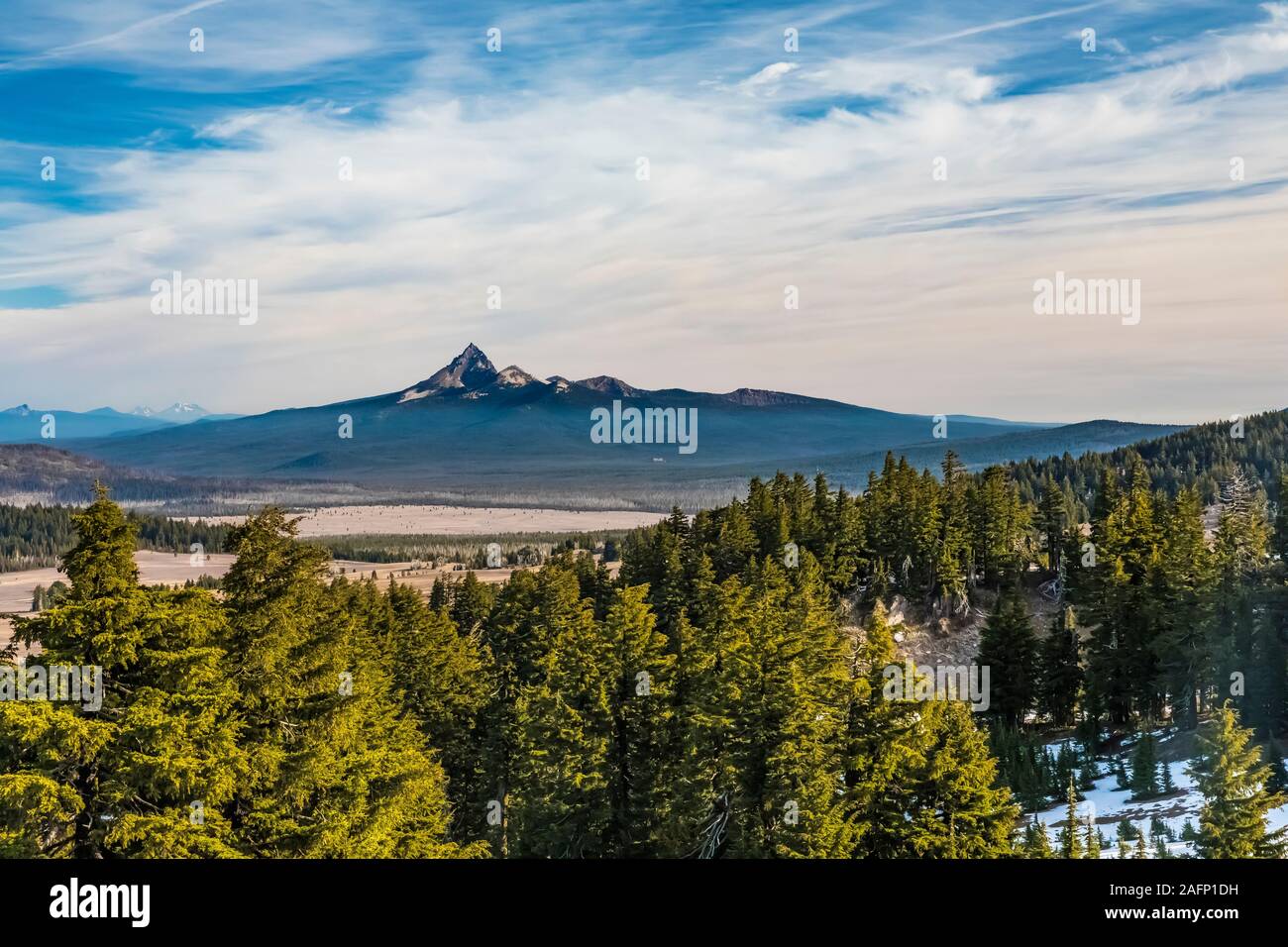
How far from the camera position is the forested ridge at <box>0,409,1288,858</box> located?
21.4 m

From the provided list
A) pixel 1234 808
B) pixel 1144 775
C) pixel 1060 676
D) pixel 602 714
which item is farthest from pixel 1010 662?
pixel 1234 808

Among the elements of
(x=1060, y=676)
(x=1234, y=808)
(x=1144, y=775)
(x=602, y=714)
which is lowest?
(x=1060, y=676)

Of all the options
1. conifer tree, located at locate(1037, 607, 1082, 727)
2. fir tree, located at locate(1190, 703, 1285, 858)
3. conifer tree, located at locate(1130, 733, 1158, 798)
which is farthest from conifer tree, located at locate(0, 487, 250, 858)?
conifer tree, located at locate(1037, 607, 1082, 727)

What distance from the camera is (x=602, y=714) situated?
36.8 metres

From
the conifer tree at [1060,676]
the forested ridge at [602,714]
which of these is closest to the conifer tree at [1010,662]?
the forested ridge at [602,714]

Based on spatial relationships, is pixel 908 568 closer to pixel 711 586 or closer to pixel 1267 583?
pixel 711 586

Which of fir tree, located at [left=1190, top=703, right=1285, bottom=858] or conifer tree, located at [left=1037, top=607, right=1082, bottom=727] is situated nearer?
fir tree, located at [left=1190, top=703, right=1285, bottom=858]

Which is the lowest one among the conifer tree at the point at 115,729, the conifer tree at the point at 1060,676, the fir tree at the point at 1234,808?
the conifer tree at the point at 1060,676

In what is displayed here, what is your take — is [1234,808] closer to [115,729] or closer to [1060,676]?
[115,729]

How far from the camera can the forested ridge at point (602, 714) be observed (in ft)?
70.3

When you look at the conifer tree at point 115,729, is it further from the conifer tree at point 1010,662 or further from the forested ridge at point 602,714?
the conifer tree at point 1010,662

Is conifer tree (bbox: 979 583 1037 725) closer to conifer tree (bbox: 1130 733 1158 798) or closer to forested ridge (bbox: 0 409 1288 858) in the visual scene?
forested ridge (bbox: 0 409 1288 858)

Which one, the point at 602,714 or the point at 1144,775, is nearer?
the point at 602,714
